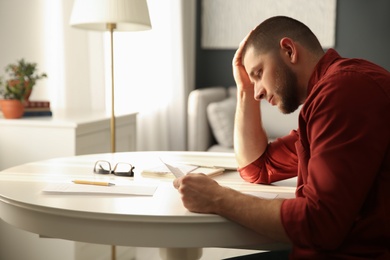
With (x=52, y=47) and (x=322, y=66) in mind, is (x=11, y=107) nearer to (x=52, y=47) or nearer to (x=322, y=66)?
(x=52, y=47)

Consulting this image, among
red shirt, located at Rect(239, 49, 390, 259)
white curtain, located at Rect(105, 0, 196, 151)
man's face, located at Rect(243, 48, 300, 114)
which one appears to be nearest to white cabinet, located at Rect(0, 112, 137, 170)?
white curtain, located at Rect(105, 0, 196, 151)

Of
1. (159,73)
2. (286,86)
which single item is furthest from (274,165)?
(159,73)

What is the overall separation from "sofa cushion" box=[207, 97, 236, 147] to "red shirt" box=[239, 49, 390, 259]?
2.97 metres

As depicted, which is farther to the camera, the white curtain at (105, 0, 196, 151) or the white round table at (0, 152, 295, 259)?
the white curtain at (105, 0, 196, 151)

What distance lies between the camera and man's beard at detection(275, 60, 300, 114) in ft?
4.76

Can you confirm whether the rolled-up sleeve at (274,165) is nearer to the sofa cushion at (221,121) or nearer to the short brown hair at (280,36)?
the short brown hair at (280,36)

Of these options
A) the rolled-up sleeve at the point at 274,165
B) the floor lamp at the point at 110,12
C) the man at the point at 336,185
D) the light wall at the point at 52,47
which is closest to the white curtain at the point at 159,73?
the light wall at the point at 52,47

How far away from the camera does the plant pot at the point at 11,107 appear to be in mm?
2771

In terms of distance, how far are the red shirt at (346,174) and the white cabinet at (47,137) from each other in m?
1.66

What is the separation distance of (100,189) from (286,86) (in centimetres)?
56

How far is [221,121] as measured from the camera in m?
4.23

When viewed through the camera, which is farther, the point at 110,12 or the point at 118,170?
the point at 110,12

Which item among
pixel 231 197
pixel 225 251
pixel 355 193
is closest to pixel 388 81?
pixel 355 193

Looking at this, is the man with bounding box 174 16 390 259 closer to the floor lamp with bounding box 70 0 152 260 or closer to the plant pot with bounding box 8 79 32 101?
the floor lamp with bounding box 70 0 152 260
